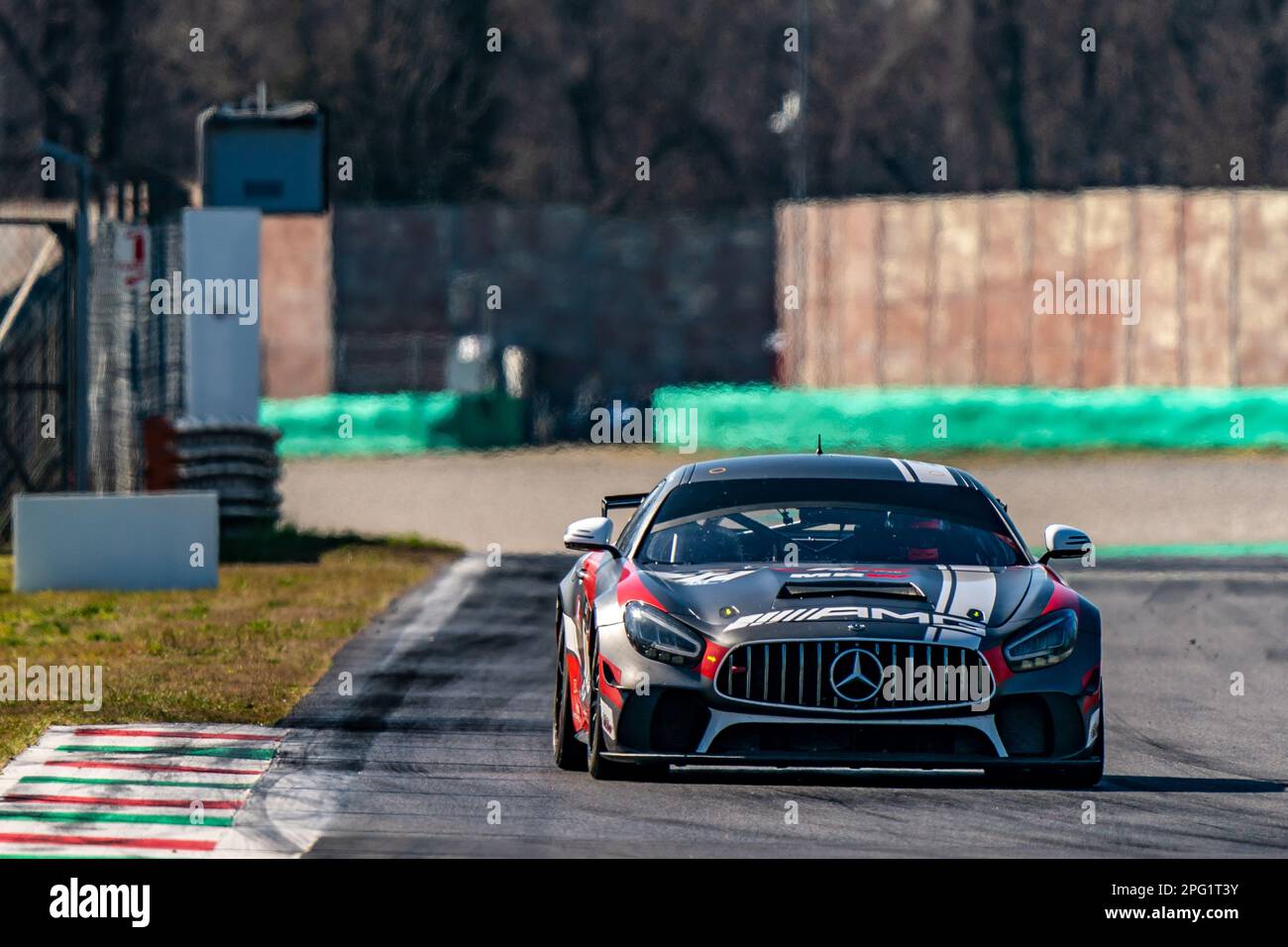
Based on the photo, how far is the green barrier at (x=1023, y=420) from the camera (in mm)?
39250

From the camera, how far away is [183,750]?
1085cm

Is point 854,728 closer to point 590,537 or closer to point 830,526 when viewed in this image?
point 830,526

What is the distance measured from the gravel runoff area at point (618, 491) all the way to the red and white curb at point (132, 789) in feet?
46.6

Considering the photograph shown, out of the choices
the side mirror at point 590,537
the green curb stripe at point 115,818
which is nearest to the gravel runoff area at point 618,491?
the side mirror at point 590,537

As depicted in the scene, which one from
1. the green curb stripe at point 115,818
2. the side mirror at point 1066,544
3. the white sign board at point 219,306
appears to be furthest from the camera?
the white sign board at point 219,306

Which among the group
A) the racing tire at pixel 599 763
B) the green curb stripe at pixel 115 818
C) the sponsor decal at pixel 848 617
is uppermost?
the sponsor decal at pixel 848 617

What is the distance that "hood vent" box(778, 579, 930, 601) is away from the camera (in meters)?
9.39

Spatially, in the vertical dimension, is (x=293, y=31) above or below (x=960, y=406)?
above

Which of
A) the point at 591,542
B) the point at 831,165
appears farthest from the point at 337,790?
the point at 831,165

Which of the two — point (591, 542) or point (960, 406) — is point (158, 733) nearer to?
point (591, 542)

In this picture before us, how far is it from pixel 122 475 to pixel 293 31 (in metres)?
38.1

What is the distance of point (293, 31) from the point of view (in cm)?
6131

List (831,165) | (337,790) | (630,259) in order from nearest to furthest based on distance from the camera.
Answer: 1. (337,790)
2. (630,259)
3. (831,165)

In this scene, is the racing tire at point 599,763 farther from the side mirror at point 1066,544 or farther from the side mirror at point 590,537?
the side mirror at point 1066,544
